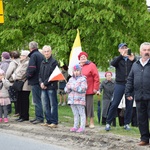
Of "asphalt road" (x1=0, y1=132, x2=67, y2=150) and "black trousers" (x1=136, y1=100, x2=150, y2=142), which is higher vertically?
"black trousers" (x1=136, y1=100, x2=150, y2=142)

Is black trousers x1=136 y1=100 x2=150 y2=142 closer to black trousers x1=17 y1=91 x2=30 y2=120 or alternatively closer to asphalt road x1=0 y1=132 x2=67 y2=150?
asphalt road x1=0 y1=132 x2=67 y2=150

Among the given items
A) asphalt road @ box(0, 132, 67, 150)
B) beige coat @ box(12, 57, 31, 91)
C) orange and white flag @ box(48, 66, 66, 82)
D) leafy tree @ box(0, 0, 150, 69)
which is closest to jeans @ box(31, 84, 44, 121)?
beige coat @ box(12, 57, 31, 91)

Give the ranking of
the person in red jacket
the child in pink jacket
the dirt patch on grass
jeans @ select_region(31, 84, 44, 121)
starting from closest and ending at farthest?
1. the dirt patch on grass
2. the child in pink jacket
3. the person in red jacket
4. jeans @ select_region(31, 84, 44, 121)

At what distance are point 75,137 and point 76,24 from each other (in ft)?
42.6

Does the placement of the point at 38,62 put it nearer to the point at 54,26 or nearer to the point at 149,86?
the point at 149,86

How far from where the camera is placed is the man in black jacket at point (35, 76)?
12873 mm

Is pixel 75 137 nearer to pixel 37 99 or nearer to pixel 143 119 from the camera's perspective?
pixel 143 119

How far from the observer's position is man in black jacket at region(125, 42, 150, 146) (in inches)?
370

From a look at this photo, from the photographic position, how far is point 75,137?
10719 mm

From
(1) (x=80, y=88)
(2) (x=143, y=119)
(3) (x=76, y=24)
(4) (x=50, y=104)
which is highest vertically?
(3) (x=76, y=24)

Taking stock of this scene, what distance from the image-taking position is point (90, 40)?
23844mm

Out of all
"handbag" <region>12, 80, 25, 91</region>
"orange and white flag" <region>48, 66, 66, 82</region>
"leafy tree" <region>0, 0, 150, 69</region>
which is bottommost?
"handbag" <region>12, 80, 25, 91</region>

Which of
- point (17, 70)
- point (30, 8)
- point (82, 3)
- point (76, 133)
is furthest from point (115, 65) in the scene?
point (30, 8)

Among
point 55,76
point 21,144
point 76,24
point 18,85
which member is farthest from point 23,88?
point 76,24
